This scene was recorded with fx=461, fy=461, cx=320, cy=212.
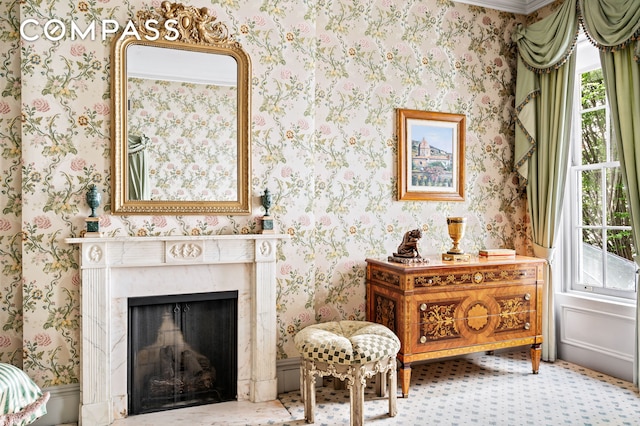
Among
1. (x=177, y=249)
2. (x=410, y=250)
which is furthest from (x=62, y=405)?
(x=410, y=250)

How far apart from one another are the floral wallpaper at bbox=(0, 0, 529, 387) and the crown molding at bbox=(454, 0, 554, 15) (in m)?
0.06

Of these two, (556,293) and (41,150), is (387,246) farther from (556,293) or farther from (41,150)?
(41,150)

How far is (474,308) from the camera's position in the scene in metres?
3.31

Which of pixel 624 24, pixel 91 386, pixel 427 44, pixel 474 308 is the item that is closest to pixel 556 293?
pixel 474 308

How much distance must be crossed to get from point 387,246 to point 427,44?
1726mm

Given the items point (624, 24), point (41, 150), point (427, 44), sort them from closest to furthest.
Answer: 1. point (41, 150)
2. point (624, 24)
3. point (427, 44)

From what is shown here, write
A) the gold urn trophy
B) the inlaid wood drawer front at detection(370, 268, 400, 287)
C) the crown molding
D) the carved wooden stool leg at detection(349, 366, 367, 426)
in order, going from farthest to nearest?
the crown molding → the gold urn trophy → the inlaid wood drawer front at detection(370, 268, 400, 287) → the carved wooden stool leg at detection(349, 366, 367, 426)

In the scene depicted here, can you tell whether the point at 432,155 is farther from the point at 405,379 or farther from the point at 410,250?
the point at 405,379

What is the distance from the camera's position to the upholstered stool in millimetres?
2619

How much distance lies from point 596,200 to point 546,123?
75cm

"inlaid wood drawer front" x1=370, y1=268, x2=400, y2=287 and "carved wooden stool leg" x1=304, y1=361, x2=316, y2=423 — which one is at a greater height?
"inlaid wood drawer front" x1=370, y1=268, x2=400, y2=287

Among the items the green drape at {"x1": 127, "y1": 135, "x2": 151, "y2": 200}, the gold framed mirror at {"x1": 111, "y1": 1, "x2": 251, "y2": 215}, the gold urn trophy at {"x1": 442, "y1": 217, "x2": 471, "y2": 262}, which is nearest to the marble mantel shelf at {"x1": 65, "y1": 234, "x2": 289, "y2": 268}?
the gold framed mirror at {"x1": 111, "y1": 1, "x2": 251, "y2": 215}

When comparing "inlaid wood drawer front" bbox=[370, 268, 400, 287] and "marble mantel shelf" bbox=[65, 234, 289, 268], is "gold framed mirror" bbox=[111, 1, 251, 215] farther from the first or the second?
"inlaid wood drawer front" bbox=[370, 268, 400, 287]

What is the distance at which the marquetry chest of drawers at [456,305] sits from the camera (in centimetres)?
312
